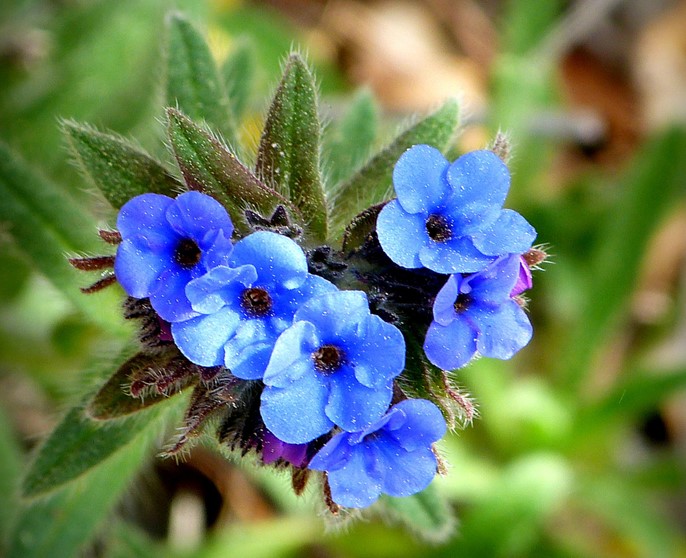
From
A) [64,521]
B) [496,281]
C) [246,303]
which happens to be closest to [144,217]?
[246,303]

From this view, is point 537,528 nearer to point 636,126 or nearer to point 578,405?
point 578,405

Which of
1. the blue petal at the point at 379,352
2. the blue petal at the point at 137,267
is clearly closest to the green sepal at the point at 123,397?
the blue petal at the point at 137,267

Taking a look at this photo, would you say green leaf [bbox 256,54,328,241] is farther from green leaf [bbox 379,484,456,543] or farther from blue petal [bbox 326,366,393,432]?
green leaf [bbox 379,484,456,543]

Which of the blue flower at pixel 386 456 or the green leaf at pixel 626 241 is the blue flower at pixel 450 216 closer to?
the blue flower at pixel 386 456

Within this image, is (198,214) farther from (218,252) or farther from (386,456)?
(386,456)

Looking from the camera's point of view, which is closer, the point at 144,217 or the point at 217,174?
the point at 144,217

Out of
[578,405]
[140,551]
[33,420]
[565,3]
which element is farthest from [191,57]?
[565,3]
